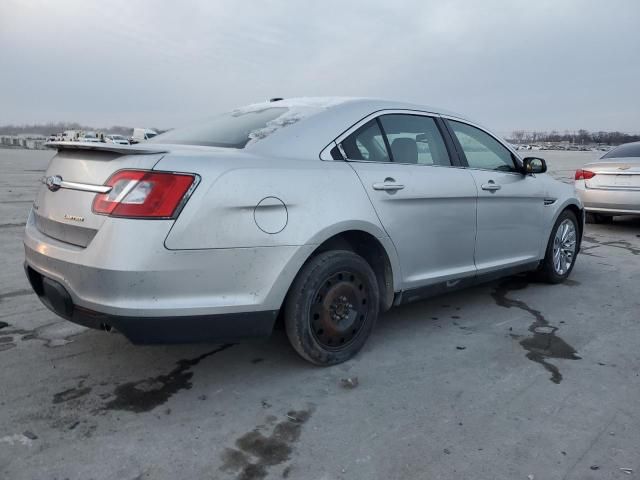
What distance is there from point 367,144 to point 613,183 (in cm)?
624

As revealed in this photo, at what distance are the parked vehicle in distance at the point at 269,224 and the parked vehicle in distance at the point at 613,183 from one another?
15.9 ft

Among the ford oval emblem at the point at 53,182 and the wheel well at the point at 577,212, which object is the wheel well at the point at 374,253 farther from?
the wheel well at the point at 577,212

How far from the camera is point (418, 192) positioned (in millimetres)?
3586

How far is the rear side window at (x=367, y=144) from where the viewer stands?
334 centimetres

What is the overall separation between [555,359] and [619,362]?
39cm

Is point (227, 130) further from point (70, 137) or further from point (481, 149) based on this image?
point (70, 137)

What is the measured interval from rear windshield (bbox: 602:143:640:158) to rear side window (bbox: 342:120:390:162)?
655cm

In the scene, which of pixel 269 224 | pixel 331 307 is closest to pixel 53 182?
pixel 269 224

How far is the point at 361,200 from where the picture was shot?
3234 millimetres

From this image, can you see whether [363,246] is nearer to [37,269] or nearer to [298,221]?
[298,221]

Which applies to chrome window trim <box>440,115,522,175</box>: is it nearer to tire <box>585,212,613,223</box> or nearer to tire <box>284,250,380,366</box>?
tire <box>284,250,380,366</box>

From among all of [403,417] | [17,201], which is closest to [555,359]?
[403,417]

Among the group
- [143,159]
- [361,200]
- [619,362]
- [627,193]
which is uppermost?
[143,159]

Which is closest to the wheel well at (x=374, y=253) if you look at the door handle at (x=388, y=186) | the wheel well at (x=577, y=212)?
the door handle at (x=388, y=186)
